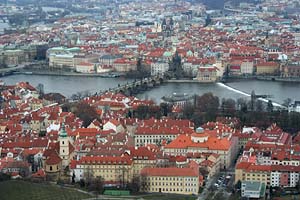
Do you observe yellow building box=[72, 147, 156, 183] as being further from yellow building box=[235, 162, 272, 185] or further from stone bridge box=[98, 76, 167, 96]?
stone bridge box=[98, 76, 167, 96]

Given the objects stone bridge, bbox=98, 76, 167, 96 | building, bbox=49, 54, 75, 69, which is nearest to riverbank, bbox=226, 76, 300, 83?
stone bridge, bbox=98, 76, 167, 96

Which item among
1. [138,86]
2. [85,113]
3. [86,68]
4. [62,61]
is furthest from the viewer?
[62,61]

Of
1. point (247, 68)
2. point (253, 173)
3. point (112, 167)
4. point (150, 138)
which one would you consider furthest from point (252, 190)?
point (247, 68)

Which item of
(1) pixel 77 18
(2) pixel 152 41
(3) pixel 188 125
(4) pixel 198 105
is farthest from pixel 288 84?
(1) pixel 77 18

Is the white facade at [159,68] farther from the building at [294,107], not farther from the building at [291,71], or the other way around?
the building at [294,107]

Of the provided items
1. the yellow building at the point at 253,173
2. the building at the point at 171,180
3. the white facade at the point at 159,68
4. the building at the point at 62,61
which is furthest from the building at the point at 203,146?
the building at the point at 62,61

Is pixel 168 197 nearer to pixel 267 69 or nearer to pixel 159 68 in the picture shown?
pixel 159 68

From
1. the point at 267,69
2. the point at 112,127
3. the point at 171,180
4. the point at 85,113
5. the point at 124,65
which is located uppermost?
the point at 171,180
